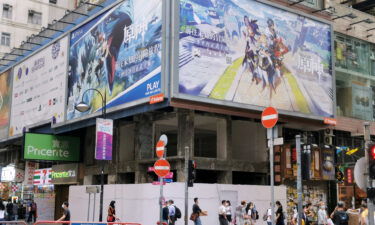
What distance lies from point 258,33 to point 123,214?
13026 millimetres

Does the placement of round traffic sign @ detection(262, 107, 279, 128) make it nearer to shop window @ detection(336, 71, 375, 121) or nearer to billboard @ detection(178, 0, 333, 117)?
billboard @ detection(178, 0, 333, 117)

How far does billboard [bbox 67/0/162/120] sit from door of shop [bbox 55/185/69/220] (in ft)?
28.7

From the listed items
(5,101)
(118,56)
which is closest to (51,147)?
(118,56)

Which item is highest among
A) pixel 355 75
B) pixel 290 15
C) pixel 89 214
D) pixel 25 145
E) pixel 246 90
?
pixel 290 15

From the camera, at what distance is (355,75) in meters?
37.3

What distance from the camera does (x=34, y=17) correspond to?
65.8 meters

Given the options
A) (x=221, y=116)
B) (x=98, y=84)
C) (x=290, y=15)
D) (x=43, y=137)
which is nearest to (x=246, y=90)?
(x=221, y=116)

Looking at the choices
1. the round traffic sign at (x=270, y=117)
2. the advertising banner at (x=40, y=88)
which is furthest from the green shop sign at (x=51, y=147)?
the round traffic sign at (x=270, y=117)

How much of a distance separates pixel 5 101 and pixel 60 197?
441 inches

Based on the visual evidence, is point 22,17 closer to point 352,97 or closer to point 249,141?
point 249,141

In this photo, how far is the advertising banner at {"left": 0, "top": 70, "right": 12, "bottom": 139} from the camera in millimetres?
44844

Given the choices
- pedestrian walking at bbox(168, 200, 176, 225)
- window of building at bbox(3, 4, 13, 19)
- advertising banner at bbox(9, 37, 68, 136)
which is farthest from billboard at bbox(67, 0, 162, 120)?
window of building at bbox(3, 4, 13, 19)

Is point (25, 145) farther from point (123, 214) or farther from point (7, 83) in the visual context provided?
point (7, 83)

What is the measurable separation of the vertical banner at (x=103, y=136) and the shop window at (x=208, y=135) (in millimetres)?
6582
